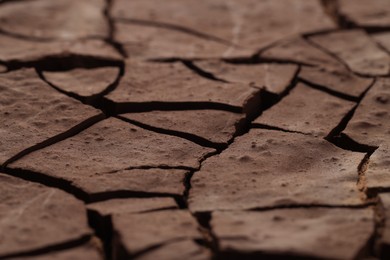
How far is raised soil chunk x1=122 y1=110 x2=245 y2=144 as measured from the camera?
9.02 feet

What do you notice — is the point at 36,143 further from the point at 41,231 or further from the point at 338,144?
the point at 338,144

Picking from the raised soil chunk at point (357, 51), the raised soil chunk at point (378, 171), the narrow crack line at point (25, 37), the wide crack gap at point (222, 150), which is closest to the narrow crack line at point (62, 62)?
the narrow crack line at point (25, 37)

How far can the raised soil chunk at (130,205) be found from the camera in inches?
88.8

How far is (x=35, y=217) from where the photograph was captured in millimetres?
2232

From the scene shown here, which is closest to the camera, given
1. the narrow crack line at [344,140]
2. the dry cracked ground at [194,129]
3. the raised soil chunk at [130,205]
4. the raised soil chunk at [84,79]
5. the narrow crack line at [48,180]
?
the dry cracked ground at [194,129]

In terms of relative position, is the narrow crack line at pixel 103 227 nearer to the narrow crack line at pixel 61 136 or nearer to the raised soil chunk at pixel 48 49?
the narrow crack line at pixel 61 136

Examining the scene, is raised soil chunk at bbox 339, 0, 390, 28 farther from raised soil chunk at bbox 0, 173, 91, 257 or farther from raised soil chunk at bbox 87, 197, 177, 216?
raised soil chunk at bbox 0, 173, 91, 257

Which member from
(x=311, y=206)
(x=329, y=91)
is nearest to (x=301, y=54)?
(x=329, y=91)

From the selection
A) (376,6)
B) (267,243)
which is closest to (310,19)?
(376,6)

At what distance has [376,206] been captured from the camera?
230 centimetres

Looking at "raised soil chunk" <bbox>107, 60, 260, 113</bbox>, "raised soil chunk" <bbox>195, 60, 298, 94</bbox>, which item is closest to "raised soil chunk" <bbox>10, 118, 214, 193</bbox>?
"raised soil chunk" <bbox>107, 60, 260, 113</bbox>

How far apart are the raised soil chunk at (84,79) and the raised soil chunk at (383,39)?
1.25 metres

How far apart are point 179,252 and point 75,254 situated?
11.2 inches

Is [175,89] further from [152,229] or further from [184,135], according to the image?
[152,229]
